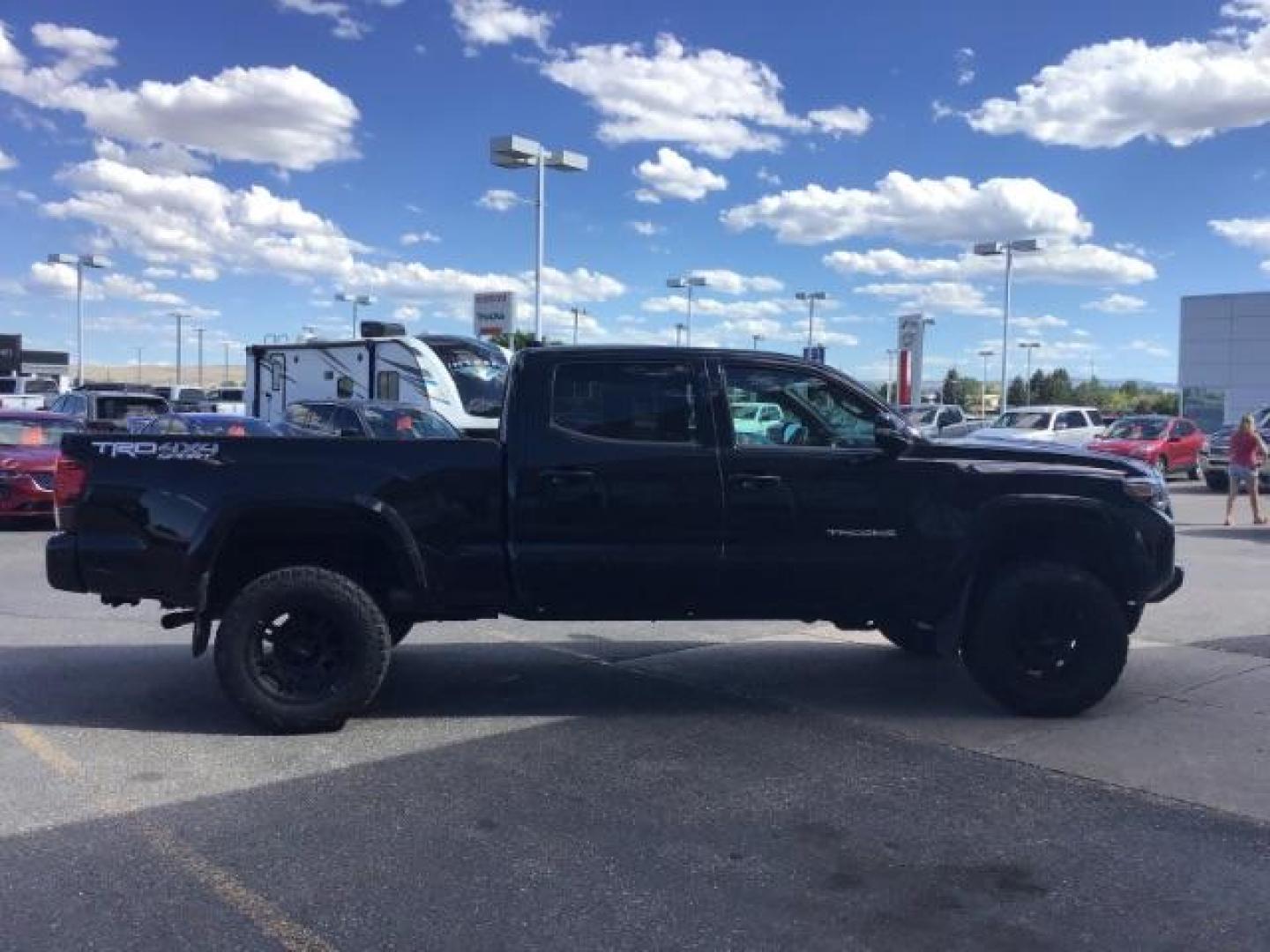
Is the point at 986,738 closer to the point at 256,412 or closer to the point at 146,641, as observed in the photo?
the point at 146,641

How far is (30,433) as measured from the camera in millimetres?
15555

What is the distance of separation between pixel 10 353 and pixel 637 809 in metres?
67.3

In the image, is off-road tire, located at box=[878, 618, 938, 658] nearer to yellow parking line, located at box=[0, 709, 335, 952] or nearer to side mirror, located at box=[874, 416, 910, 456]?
side mirror, located at box=[874, 416, 910, 456]

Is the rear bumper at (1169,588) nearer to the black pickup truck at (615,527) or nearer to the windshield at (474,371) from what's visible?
the black pickup truck at (615,527)

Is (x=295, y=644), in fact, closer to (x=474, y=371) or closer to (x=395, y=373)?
(x=395, y=373)

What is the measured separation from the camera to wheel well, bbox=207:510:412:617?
5.75 meters

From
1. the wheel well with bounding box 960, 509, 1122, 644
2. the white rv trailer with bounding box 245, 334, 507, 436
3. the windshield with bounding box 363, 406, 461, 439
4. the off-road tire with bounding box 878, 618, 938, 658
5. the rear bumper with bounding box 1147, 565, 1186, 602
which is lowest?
the off-road tire with bounding box 878, 618, 938, 658

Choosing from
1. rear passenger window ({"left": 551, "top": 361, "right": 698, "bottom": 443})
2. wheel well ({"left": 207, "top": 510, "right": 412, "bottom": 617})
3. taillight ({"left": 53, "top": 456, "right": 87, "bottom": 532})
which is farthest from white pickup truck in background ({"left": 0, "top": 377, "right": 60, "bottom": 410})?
rear passenger window ({"left": 551, "top": 361, "right": 698, "bottom": 443})

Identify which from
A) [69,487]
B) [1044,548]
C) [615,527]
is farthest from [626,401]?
[69,487]

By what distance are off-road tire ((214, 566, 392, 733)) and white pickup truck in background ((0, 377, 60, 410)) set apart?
25.7m

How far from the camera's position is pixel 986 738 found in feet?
19.0

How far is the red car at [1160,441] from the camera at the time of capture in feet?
84.3

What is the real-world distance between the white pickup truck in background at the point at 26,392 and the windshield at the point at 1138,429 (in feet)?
85.8

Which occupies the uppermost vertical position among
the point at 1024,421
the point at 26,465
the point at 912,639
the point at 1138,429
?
the point at 1024,421
